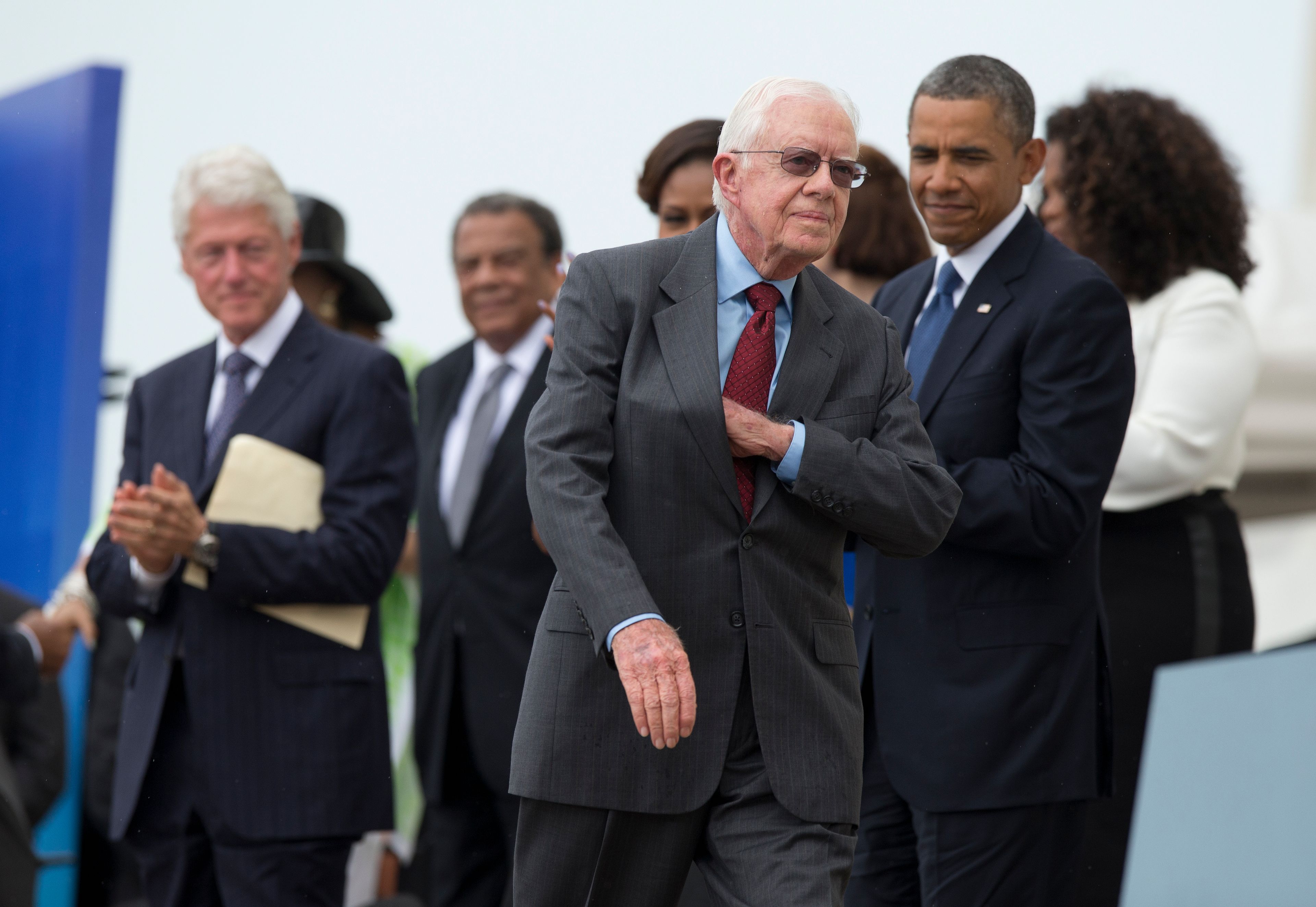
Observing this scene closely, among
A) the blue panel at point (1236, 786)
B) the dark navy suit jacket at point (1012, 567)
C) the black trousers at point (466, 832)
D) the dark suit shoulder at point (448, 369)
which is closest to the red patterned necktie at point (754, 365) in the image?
the dark navy suit jacket at point (1012, 567)

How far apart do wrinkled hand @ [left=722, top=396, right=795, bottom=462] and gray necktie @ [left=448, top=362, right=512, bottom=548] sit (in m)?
1.99

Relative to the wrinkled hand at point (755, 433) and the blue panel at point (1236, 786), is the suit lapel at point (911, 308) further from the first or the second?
the blue panel at point (1236, 786)

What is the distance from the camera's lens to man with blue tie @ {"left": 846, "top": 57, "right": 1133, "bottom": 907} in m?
3.04

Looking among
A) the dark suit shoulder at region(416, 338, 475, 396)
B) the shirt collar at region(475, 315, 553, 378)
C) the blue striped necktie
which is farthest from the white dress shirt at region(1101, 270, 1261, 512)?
the dark suit shoulder at region(416, 338, 475, 396)

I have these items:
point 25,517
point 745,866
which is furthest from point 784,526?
point 25,517

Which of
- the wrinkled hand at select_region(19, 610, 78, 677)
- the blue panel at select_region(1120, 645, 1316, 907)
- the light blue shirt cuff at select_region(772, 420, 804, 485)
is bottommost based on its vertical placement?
the blue panel at select_region(1120, 645, 1316, 907)

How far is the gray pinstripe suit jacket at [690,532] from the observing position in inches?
95.1

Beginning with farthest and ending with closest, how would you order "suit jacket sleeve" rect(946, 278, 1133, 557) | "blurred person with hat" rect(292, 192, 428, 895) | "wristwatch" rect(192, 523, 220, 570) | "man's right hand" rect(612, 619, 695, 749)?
"blurred person with hat" rect(292, 192, 428, 895) < "wristwatch" rect(192, 523, 220, 570) < "suit jacket sleeve" rect(946, 278, 1133, 557) < "man's right hand" rect(612, 619, 695, 749)

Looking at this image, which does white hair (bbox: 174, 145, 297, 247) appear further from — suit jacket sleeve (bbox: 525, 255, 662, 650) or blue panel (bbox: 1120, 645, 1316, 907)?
blue panel (bbox: 1120, 645, 1316, 907)

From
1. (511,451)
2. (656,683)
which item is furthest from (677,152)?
(656,683)

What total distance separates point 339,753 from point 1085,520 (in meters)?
1.78

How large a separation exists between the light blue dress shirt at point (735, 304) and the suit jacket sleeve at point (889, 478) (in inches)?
6.8

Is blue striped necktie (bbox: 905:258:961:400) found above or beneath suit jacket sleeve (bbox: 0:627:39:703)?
above

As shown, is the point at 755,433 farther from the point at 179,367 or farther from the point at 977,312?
the point at 179,367
